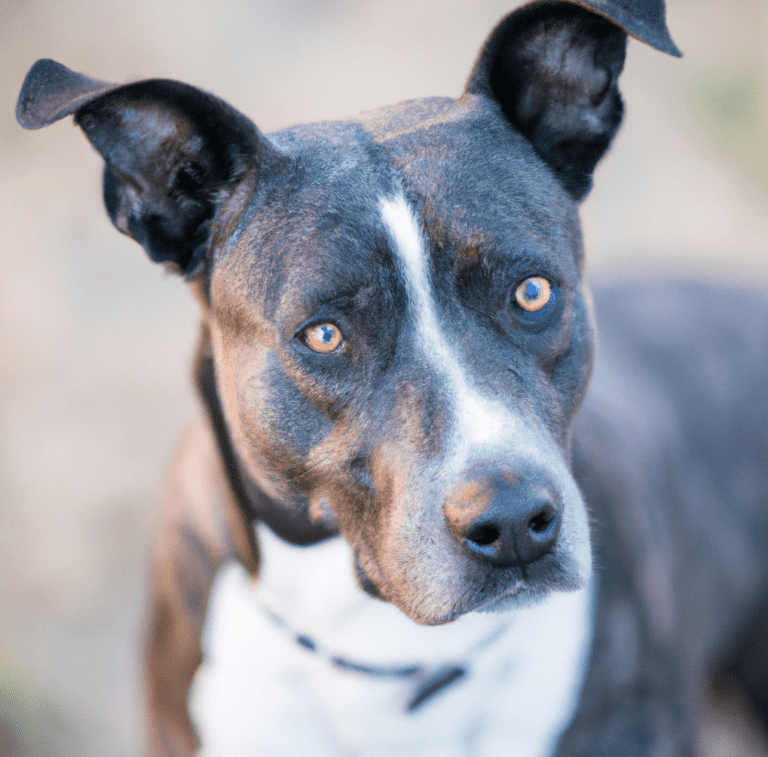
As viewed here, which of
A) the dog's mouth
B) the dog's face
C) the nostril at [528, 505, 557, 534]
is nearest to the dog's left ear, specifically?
the dog's face

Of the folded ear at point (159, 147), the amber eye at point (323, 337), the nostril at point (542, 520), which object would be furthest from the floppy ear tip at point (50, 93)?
the nostril at point (542, 520)

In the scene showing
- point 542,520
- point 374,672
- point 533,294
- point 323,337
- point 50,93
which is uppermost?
point 50,93

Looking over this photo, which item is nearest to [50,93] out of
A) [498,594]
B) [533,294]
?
[533,294]

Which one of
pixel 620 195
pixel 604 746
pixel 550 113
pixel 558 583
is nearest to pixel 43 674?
pixel 604 746

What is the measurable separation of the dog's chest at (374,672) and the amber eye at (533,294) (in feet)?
3.08

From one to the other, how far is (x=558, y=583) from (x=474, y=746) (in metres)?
0.90

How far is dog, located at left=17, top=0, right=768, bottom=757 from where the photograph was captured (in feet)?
6.70

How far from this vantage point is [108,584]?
184 inches

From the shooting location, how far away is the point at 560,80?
2404mm

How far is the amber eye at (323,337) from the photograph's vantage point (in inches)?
83.7

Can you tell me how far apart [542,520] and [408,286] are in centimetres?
64

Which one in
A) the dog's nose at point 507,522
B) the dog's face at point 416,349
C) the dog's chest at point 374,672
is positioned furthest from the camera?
the dog's chest at point 374,672

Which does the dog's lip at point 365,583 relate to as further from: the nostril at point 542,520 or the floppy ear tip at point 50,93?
the floppy ear tip at point 50,93

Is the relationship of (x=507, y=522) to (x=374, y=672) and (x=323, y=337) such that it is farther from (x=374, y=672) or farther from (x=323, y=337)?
(x=374, y=672)
